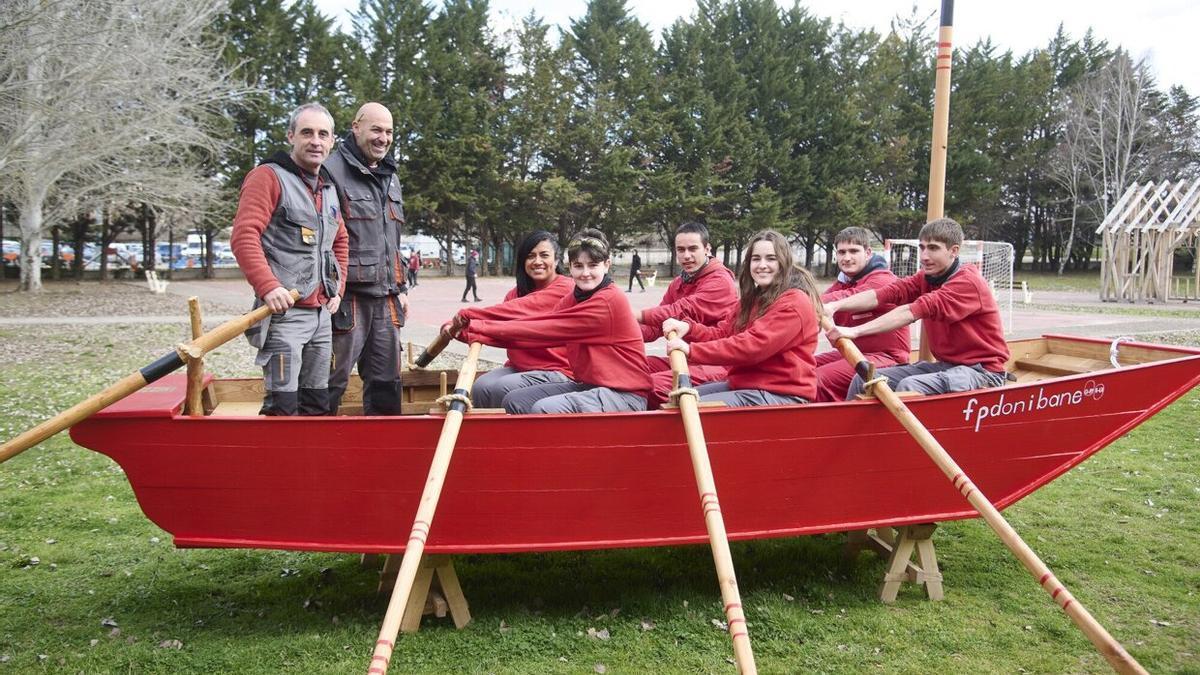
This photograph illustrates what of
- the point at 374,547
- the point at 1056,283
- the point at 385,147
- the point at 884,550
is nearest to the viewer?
the point at 374,547

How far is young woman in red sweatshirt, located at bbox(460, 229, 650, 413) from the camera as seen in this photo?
431cm

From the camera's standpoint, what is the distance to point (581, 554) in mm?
5102

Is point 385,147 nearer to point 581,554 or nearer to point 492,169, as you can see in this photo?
point 581,554

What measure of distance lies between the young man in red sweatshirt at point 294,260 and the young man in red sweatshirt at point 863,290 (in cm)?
295

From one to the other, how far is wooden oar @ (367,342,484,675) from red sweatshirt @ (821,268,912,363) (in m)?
2.76

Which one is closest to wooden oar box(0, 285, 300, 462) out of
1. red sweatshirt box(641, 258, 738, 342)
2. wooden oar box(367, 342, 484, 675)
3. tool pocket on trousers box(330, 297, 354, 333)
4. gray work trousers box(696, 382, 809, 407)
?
tool pocket on trousers box(330, 297, 354, 333)

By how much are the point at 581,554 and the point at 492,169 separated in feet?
106

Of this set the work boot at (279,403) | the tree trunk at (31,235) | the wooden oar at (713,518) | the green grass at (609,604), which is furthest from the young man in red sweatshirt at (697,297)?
the tree trunk at (31,235)

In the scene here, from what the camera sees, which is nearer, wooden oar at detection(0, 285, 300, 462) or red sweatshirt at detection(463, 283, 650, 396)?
wooden oar at detection(0, 285, 300, 462)

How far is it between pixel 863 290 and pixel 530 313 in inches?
90.8

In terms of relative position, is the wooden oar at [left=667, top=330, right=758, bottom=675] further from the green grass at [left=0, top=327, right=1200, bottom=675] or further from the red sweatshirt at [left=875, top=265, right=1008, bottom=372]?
the red sweatshirt at [left=875, top=265, right=1008, bottom=372]

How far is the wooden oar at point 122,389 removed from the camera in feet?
11.2

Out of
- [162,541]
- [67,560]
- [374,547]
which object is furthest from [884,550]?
[67,560]

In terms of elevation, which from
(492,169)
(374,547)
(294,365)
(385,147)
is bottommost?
(374,547)
